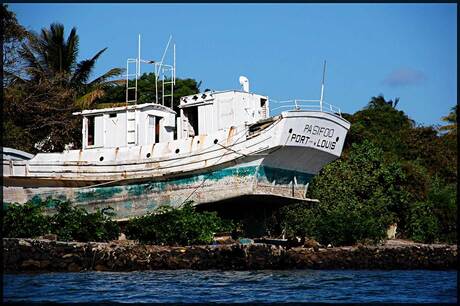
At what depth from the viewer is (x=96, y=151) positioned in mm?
34750

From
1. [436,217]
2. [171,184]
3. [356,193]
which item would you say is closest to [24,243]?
[171,184]

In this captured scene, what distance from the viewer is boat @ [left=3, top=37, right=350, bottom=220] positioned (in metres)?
32.1

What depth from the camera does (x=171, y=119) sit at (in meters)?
35.9

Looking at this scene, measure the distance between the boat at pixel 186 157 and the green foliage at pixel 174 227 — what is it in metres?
2.66

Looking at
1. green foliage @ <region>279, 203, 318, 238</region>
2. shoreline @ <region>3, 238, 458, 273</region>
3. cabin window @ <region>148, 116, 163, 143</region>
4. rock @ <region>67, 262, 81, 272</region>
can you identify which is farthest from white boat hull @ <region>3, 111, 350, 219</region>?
rock @ <region>67, 262, 81, 272</region>

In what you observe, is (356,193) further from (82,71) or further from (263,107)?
(82,71)

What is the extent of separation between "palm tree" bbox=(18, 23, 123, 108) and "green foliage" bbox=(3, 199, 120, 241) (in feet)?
52.9

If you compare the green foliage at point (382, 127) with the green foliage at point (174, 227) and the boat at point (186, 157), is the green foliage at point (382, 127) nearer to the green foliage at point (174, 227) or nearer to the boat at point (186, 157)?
the boat at point (186, 157)

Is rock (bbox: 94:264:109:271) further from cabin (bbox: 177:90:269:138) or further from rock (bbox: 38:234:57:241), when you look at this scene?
cabin (bbox: 177:90:269:138)

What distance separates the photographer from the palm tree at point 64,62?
46094 millimetres

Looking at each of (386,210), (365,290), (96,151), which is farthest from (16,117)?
(365,290)

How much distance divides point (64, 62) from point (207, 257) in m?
23.2

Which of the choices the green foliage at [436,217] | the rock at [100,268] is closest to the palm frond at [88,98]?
the green foliage at [436,217]

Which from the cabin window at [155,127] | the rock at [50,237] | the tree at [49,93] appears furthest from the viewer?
the tree at [49,93]
